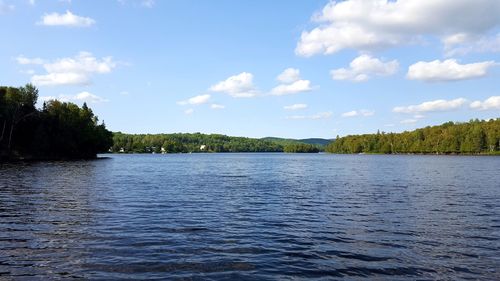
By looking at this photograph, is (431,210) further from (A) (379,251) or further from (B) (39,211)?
(B) (39,211)

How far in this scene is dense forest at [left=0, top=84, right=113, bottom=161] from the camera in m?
132

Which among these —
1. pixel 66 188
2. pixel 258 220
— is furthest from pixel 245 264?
pixel 66 188

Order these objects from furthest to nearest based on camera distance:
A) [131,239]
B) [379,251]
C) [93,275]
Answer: [131,239]
[379,251]
[93,275]

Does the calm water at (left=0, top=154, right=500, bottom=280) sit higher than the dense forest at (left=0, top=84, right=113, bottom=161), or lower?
lower

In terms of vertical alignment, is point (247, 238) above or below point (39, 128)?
below

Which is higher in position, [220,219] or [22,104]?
[22,104]

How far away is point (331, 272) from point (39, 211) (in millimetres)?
24275

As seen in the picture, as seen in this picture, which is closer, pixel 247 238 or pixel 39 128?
pixel 247 238

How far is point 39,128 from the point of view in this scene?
14162cm

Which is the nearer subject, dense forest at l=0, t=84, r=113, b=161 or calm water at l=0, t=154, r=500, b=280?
calm water at l=0, t=154, r=500, b=280

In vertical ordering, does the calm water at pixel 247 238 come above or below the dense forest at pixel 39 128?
below

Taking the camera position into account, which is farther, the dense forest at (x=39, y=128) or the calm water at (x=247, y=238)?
the dense forest at (x=39, y=128)

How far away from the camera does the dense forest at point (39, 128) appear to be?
131500mm

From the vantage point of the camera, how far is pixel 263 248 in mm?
21328
